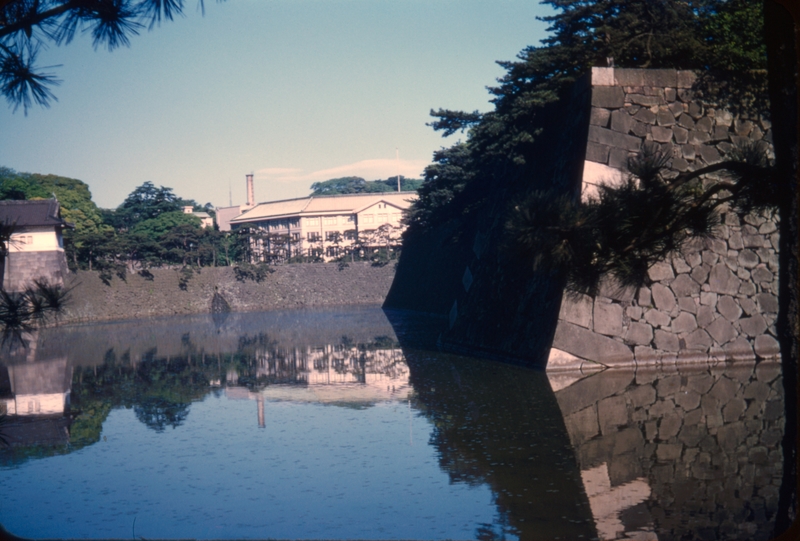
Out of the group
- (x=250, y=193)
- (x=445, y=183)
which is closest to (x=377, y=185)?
(x=250, y=193)

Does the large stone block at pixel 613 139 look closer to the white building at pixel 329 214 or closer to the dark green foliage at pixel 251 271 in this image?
the dark green foliage at pixel 251 271

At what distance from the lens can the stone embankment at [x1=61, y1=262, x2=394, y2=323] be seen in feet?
95.2

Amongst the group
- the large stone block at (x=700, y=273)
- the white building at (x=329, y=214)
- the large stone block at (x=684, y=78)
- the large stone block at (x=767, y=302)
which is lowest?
the large stone block at (x=767, y=302)

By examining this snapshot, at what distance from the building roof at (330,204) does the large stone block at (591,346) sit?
129 ft

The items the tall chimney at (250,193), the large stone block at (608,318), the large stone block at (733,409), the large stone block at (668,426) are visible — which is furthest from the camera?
the tall chimney at (250,193)

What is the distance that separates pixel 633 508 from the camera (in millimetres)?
4332

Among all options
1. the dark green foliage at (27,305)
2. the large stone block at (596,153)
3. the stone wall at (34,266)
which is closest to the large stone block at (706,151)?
the large stone block at (596,153)

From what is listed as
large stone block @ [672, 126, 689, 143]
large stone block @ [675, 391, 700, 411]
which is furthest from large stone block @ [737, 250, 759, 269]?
large stone block @ [675, 391, 700, 411]

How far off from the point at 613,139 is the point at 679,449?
558cm

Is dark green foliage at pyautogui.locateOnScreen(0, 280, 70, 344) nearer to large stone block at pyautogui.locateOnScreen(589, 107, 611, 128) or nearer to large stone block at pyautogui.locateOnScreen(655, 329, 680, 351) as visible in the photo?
large stone block at pyautogui.locateOnScreen(655, 329, 680, 351)

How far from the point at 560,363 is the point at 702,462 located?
420 centimetres

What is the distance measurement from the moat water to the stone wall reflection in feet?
0.07

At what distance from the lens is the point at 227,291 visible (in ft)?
105

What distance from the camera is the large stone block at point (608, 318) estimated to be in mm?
9469
